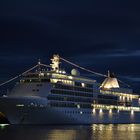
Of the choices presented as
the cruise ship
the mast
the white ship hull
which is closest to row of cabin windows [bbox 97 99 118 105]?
the cruise ship

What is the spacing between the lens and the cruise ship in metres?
86.4

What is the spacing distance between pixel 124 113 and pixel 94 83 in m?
15.3

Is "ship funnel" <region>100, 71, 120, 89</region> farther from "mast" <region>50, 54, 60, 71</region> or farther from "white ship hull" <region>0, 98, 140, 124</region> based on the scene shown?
"white ship hull" <region>0, 98, 140, 124</region>

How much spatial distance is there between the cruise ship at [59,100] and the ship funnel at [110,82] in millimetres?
963

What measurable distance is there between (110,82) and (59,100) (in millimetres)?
28472

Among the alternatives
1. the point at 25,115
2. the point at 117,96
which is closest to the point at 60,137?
the point at 25,115

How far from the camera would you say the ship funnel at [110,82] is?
114637 millimetres

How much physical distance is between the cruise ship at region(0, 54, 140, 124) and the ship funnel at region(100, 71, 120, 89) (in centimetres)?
96

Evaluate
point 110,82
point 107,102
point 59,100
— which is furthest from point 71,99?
point 110,82

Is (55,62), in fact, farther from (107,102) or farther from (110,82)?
(110,82)

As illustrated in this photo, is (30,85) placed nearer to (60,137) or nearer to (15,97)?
(15,97)

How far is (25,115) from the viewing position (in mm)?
86375

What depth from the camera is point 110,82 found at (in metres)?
117

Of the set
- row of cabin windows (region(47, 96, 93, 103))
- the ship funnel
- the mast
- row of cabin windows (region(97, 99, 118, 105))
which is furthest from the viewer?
the ship funnel
